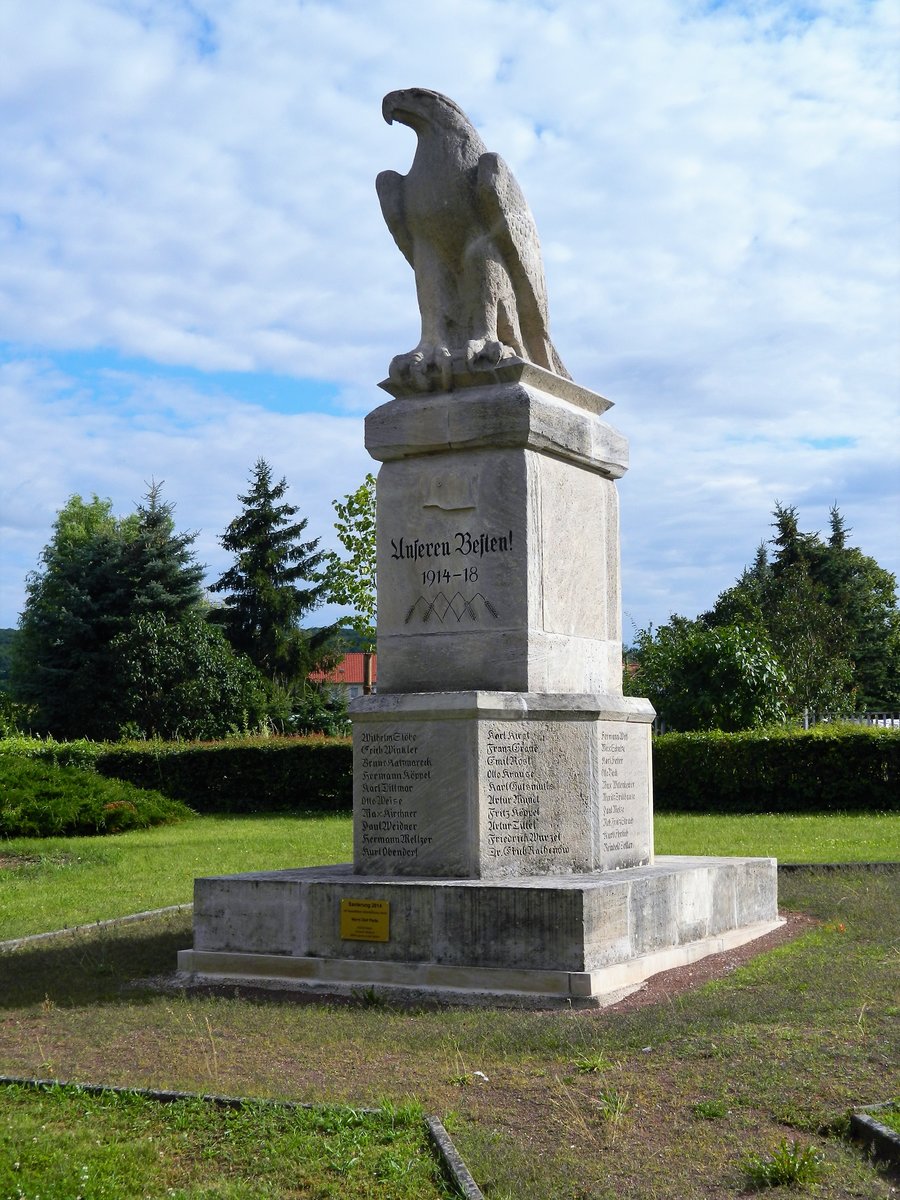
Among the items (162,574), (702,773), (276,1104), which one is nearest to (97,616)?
(162,574)

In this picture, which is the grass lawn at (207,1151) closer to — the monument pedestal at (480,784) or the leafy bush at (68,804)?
the monument pedestal at (480,784)

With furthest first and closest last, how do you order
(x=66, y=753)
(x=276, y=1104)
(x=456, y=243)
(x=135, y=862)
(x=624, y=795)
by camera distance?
1. (x=66, y=753)
2. (x=135, y=862)
3. (x=456, y=243)
4. (x=624, y=795)
5. (x=276, y=1104)

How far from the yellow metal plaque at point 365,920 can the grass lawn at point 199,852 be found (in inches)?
131

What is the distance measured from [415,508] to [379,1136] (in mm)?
4352

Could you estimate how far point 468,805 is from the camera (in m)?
7.38

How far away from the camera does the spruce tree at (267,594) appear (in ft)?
153

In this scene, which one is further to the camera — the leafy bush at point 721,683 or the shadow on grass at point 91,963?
the leafy bush at point 721,683

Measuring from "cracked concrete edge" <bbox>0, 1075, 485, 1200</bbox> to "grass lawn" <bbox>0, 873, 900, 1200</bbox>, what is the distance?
7cm

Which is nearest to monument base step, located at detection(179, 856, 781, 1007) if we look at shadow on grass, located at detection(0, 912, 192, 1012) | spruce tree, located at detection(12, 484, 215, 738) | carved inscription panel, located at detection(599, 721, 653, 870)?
carved inscription panel, located at detection(599, 721, 653, 870)

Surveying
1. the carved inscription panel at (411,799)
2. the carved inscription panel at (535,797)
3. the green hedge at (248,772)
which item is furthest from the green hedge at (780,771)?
the carved inscription panel at (411,799)

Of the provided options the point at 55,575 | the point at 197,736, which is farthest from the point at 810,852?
the point at 55,575

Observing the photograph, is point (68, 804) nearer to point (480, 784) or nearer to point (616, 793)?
point (616, 793)

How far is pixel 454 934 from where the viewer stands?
22.4ft

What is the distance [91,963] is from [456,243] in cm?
483
